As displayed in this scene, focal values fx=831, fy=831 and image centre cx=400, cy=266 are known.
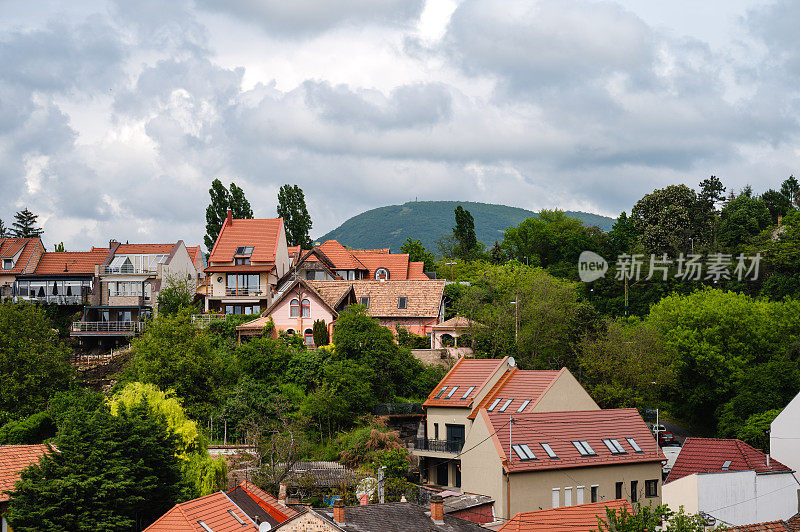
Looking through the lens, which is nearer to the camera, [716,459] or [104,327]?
[716,459]

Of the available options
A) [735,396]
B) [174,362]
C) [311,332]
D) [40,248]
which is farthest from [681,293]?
[40,248]

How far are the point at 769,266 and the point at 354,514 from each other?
2058 inches

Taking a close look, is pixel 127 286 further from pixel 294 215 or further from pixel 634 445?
pixel 634 445

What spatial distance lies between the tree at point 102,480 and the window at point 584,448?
18.4m

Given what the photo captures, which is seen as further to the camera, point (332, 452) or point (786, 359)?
point (786, 359)

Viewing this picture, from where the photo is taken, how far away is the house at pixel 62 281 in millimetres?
72688

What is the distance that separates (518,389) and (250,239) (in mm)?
33293

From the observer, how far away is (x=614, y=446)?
41.2 m

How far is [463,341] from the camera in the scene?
5912 centimetres

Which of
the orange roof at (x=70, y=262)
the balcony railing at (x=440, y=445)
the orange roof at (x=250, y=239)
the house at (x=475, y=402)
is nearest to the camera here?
the house at (x=475, y=402)

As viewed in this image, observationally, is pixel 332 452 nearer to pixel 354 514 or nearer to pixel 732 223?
pixel 354 514

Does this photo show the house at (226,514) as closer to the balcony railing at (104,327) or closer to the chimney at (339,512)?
the chimney at (339,512)

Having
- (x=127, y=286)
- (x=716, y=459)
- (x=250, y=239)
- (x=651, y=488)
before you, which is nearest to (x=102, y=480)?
(x=651, y=488)

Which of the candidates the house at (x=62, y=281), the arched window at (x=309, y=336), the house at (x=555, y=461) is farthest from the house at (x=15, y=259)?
the house at (x=555, y=461)
